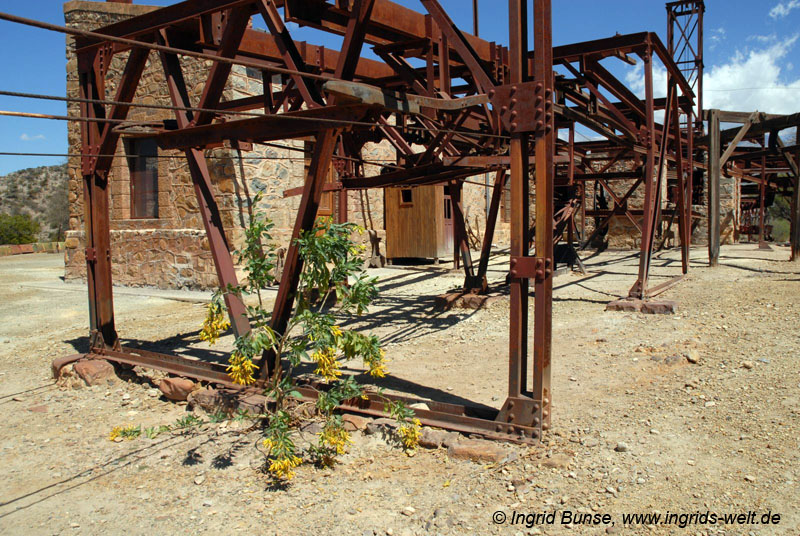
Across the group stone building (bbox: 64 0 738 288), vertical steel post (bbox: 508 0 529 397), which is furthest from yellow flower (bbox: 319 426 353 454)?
stone building (bbox: 64 0 738 288)

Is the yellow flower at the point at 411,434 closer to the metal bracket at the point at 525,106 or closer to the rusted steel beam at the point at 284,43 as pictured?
the metal bracket at the point at 525,106

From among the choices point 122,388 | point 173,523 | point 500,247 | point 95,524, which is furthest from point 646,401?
point 500,247

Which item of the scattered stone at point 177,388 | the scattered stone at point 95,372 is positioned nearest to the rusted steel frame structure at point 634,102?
the scattered stone at point 177,388

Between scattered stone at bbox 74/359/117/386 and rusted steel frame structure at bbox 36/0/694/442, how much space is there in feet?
0.63

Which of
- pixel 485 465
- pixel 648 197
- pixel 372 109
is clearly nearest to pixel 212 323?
pixel 372 109

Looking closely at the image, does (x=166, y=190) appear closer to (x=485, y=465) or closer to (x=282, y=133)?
(x=282, y=133)

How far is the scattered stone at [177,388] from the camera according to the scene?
5164 millimetres

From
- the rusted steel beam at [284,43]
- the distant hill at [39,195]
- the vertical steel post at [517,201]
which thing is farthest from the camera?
the distant hill at [39,195]

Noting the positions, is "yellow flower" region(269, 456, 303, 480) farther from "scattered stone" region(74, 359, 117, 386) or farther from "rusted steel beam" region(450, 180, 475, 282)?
"rusted steel beam" region(450, 180, 475, 282)

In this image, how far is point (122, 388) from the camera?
573 centimetres

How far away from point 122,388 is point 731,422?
5.16 meters

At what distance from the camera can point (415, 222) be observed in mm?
15016

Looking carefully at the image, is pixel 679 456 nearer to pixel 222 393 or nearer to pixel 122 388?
pixel 222 393

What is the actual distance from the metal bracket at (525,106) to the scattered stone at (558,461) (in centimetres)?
200
